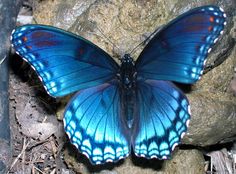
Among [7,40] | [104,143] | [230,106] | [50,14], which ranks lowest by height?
[104,143]

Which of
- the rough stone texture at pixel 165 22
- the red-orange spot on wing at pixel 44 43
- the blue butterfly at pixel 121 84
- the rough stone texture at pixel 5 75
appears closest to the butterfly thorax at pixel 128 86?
the blue butterfly at pixel 121 84

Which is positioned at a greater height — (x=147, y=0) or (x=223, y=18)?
(x=147, y=0)

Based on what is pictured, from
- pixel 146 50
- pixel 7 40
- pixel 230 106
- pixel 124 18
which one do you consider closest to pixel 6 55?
pixel 7 40

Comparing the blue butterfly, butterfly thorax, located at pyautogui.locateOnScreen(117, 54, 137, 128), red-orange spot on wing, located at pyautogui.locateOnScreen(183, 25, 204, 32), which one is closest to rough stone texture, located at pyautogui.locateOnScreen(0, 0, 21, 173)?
the blue butterfly

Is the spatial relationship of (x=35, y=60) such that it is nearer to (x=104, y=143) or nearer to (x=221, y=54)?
(x=104, y=143)

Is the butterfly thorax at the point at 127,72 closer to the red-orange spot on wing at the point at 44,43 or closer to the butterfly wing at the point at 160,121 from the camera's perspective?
the butterfly wing at the point at 160,121

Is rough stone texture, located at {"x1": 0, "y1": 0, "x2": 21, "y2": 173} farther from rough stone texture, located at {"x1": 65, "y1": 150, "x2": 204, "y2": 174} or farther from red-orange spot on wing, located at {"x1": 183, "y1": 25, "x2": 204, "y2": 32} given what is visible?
red-orange spot on wing, located at {"x1": 183, "y1": 25, "x2": 204, "y2": 32}

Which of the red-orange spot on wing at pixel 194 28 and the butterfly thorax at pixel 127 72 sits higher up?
the red-orange spot on wing at pixel 194 28

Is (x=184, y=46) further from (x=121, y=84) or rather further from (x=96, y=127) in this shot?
(x=96, y=127)
